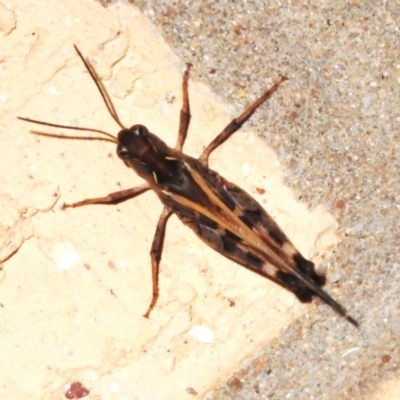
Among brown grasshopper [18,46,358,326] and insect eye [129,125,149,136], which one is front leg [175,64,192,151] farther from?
insect eye [129,125,149,136]

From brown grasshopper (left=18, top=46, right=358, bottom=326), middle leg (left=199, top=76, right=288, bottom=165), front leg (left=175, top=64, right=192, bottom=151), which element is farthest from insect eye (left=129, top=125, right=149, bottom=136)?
middle leg (left=199, top=76, right=288, bottom=165)

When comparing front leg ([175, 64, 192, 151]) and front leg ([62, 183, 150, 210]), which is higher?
front leg ([175, 64, 192, 151])

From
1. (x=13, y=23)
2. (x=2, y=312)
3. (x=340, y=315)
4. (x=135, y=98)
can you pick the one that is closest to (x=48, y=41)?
(x=13, y=23)

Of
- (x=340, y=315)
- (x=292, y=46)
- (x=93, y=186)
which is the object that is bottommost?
(x=340, y=315)

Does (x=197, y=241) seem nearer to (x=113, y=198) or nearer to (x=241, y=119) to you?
(x=113, y=198)

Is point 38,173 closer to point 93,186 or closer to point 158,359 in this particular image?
point 93,186

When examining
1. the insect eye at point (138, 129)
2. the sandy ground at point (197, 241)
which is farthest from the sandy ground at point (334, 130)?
the insect eye at point (138, 129)

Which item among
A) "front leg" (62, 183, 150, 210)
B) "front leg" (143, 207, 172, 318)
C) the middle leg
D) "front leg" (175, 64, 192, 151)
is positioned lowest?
"front leg" (143, 207, 172, 318)
